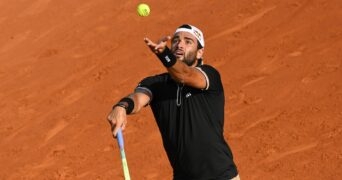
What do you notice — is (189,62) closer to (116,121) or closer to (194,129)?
(194,129)

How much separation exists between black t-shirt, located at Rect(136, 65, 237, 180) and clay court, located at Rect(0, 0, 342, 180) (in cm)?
457

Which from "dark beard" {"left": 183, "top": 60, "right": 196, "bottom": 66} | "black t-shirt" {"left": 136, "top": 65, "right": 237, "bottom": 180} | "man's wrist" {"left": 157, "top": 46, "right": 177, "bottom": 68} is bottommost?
"black t-shirt" {"left": 136, "top": 65, "right": 237, "bottom": 180}

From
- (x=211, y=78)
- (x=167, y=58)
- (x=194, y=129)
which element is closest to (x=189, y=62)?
(x=211, y=78)

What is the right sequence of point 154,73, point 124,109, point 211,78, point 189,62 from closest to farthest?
point 124,109 → point 211,78 → point 189,62 → point 154,73

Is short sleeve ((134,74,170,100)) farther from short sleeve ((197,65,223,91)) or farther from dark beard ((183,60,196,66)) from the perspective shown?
short sleeve ((197,65,223,91))

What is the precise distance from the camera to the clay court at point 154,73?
10.6m

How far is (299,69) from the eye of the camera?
1211 centimetres

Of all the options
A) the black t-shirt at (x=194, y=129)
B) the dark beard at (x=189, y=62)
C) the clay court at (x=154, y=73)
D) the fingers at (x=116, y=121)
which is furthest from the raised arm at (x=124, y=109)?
the clay court at (x=154, y=73)

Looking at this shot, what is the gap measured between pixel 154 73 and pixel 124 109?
8504 millimetres

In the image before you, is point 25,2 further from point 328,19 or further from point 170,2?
point 328,19

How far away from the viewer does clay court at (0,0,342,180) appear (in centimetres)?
1059

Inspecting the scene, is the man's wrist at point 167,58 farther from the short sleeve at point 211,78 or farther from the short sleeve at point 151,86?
the short sleeve at point 151,86

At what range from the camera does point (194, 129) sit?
5.29 m

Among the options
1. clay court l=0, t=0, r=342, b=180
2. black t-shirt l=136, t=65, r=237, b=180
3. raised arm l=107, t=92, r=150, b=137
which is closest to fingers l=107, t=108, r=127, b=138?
raised arm l=107, t=92, r=150, b=137
